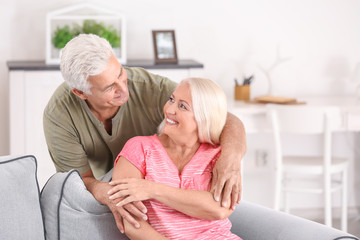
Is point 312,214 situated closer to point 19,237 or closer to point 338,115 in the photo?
point 338,115

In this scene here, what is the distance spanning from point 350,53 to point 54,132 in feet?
8.62

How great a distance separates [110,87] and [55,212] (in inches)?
18.9

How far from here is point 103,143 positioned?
235cm

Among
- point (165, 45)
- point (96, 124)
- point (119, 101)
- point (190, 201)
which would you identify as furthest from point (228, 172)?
point (165, 45)

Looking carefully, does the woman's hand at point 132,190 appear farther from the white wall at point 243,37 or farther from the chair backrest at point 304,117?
the white wall at point 243,37

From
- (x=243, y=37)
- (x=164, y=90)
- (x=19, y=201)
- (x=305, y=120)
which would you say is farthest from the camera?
(x=243, y=37)

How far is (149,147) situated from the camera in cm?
205

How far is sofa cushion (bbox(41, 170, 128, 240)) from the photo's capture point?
1.91 meters

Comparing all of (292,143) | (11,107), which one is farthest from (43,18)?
(292,143)

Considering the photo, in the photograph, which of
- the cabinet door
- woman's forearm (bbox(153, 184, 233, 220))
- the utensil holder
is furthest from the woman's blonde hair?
the utensil holder

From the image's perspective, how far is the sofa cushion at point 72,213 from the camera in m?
1.91

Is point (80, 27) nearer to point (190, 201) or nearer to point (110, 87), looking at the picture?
point (110, 87)

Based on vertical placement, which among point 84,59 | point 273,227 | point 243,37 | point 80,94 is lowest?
point 273,227

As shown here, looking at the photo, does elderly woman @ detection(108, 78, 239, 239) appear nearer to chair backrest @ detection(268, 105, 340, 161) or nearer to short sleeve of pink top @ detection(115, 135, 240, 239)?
short sleeve of pink top @ detection(115, 135, 240, 239)
